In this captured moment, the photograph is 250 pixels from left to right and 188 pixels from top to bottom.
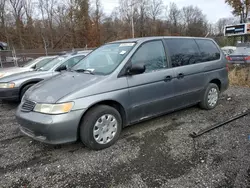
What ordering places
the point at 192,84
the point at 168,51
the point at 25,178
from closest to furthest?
1. the point at 25,178
2. the point at 168,51
3. the point at 192,84

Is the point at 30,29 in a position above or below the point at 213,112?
above

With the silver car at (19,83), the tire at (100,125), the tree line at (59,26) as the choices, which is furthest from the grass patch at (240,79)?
the tree line at (59,26)

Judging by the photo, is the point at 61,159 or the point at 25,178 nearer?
the point at 25,178

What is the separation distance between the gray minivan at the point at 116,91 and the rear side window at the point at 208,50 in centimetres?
3

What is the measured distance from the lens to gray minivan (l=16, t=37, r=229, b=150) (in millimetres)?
2705

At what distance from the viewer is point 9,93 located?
16.8 ft

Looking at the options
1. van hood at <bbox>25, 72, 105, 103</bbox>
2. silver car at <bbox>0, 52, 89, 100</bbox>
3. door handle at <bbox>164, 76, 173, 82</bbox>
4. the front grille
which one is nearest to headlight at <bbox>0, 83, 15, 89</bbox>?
silver car at <bbox>0, 52, 89, 100</bbox>

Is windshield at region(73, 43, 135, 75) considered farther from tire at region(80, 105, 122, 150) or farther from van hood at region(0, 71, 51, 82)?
van hood at region(0, 71, 51, 82)

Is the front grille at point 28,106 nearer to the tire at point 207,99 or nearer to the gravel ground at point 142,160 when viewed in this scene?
the gravel ground at point 142,160

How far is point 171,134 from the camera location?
137 inches

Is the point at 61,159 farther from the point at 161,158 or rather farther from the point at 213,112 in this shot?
the point at 213,112

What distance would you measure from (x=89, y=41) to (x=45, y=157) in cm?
2971

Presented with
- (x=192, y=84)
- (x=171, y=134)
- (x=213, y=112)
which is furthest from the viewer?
(x=213, y=112)

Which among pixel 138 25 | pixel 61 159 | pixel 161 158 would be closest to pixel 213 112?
pixel 161 158
